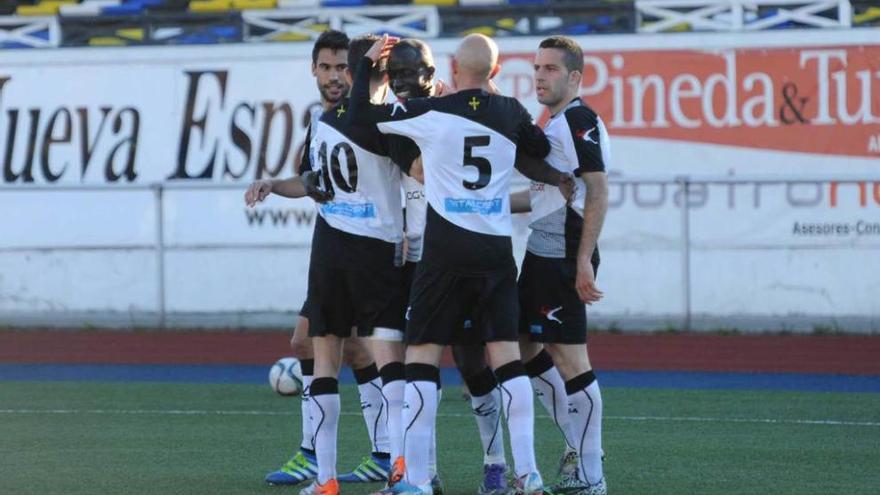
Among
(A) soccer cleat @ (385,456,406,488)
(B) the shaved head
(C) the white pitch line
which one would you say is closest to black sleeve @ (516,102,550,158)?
(B) the shaved head

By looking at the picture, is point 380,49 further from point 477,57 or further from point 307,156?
point 307,156

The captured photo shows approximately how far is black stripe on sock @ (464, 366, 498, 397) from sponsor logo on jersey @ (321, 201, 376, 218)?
2.97ft

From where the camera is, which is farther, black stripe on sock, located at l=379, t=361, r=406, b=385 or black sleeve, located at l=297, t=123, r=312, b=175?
black sleeve, located at l=297, t=123, r=312, b=175

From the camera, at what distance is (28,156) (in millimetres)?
19328

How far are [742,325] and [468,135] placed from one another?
972 centimetres

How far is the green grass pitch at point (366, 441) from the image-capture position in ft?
26.1

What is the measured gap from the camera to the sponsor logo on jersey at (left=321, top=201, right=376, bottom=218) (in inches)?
295

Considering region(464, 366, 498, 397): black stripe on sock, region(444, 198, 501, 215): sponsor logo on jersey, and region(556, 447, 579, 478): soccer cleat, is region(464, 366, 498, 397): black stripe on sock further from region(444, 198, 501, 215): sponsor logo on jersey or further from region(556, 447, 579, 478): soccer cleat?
region(444, 198, 501, 215): sponsor logo on jersey

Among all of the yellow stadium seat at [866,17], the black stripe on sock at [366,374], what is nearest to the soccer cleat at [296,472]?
the black stripe on sock at [366,374]

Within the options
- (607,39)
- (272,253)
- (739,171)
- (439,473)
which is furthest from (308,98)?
(439,473)

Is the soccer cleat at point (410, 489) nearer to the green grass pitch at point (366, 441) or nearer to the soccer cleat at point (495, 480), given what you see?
the soccer cleat at point (495, 480)

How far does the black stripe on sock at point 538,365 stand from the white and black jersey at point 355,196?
854mm

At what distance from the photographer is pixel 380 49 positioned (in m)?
7.27

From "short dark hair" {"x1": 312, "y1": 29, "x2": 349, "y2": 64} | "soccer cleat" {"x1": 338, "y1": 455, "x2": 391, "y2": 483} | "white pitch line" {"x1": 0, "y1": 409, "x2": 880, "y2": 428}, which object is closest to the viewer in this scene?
"short dark hair" {"x1": 312, "y1": 29, "x2": 349, "y2": 64}
